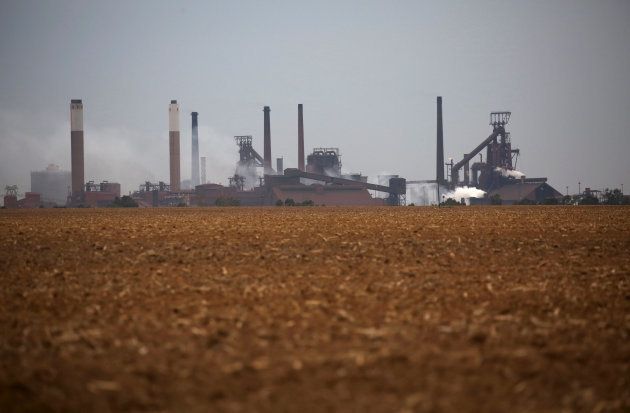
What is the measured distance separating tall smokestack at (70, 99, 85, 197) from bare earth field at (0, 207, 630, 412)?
92.6m

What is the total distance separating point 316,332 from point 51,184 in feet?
467

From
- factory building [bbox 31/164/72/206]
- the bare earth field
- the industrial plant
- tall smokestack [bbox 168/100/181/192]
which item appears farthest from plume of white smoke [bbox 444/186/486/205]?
the bare earth field

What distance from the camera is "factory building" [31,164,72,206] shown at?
141125mm

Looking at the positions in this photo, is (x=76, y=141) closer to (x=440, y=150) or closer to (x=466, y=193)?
(x=440, y=150)

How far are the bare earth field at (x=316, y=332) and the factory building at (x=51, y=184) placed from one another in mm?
131281

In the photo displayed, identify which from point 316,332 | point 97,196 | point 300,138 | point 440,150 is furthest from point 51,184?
point 316,332

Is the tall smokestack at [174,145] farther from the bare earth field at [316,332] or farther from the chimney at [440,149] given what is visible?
the bare earth field at [316,332]

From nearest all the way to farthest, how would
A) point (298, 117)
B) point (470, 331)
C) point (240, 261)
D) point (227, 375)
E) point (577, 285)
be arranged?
point (227, 375) < point (470, 331) < point (577, 285) < point (240, 261) < point (298, 117)

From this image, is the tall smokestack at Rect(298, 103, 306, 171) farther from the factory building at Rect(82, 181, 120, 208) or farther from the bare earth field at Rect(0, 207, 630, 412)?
the bare earth field at Rect(0, 207, 630, 412)

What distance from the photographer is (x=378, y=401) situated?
6.08 metres

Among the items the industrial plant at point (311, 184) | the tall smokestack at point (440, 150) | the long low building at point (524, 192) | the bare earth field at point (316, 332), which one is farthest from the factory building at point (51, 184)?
the bare earth field at point (316, 332)

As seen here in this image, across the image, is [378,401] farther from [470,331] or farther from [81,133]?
[81,133]

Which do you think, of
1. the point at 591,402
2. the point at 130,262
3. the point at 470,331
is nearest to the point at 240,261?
the point at 130,262

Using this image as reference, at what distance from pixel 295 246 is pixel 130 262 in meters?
4.29
